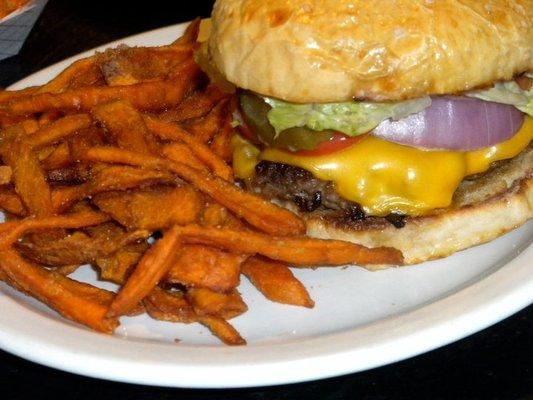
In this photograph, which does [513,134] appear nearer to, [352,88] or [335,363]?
[352,88]

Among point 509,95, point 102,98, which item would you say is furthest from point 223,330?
point 509,95

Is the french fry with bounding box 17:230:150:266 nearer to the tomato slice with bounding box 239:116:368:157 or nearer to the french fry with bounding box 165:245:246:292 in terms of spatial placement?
the french fry with bounding box 165:245:246:292

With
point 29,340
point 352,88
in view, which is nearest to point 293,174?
point 352,88

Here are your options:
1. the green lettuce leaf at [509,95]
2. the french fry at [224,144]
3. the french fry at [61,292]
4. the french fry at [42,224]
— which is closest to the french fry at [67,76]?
the french fry at [224,144]

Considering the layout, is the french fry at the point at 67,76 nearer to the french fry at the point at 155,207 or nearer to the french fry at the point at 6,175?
the french fry at the point at 6,175

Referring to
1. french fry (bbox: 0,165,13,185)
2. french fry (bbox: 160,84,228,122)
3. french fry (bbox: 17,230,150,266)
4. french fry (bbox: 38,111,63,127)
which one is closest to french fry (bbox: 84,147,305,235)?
french fry (bbox: 17,230,150,266)

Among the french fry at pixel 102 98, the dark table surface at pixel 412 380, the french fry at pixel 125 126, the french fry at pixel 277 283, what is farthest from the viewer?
the french fry at pixel 102 98
